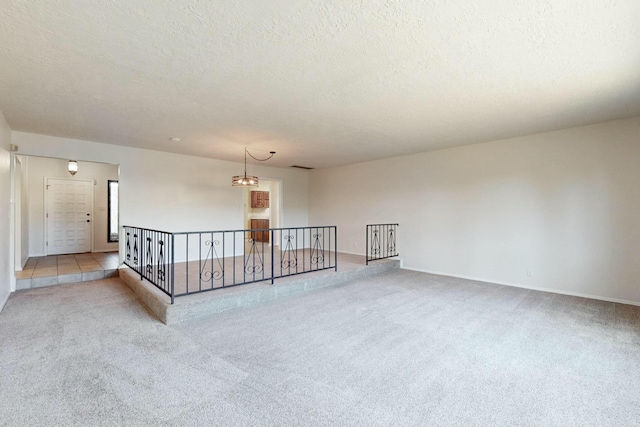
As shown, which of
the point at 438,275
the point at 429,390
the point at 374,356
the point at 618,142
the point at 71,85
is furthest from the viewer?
the point at 438,275

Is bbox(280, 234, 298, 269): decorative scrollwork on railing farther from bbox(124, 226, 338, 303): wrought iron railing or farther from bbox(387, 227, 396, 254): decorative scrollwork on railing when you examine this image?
bbox(387, 227, 396, 254): decorative scrollwork on railing

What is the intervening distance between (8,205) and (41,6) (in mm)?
3772

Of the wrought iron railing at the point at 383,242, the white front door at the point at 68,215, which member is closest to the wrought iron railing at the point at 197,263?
the wrought iron railing at the point at 383,242

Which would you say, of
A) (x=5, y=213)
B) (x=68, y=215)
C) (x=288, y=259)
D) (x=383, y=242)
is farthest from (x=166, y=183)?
(x=383, y=242)

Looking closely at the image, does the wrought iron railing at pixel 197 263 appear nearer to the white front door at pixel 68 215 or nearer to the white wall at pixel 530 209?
the white wall at pixel 530 209

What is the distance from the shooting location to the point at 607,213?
4.18 meters

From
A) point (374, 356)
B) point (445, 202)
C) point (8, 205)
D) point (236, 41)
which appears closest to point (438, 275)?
point (445, 202)

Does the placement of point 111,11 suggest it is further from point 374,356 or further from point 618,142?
point 618,142

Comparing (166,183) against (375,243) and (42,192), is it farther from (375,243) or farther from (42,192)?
(375,243)

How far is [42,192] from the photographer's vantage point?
275 inches

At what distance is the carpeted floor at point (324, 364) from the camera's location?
6.18 ft

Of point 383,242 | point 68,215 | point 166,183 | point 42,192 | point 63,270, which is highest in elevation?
point 166,183

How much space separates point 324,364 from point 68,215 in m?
8.02

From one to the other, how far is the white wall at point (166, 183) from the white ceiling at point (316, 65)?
62 centimetres
